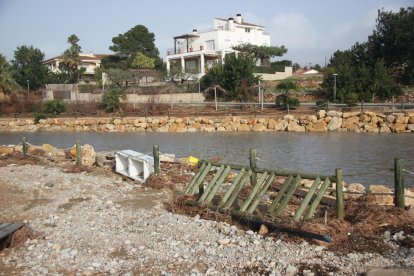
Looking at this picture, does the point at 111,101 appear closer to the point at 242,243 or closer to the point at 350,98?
the point at 350,98

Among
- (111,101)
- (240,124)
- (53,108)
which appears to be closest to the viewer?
(240,124)

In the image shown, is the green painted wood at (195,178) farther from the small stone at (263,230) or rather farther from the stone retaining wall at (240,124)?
the stone retaining wall at (240,124)

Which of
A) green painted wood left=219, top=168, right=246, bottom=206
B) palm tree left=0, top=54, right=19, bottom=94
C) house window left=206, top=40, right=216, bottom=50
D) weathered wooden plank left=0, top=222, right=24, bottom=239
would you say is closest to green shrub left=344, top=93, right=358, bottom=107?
green painted wood left=219, top=168, right=246, bottom=206

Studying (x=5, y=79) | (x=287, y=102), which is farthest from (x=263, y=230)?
(x=5, y=79)

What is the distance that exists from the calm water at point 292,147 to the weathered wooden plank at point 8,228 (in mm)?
8281

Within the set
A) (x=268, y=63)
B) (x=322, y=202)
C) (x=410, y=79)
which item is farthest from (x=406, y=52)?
(x=322, y=202)

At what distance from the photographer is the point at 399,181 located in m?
7.34

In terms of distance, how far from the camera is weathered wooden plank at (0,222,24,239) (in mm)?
6581

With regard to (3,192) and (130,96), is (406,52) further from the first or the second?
(3,192)

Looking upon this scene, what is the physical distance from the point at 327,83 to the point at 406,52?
373 inches

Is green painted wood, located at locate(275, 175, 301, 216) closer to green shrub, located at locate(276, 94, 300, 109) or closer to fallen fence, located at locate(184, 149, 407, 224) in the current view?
fallen fence, located at locate(184, 149, 407, 224)

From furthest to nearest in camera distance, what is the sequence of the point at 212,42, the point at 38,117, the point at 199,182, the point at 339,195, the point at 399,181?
the point at 212,42 < the point at 38,117 < the point at 199,182 < the point at 399,181 < the point at 339,195

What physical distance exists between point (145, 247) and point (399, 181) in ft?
14.5

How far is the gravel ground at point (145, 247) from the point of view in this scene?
5629mm
